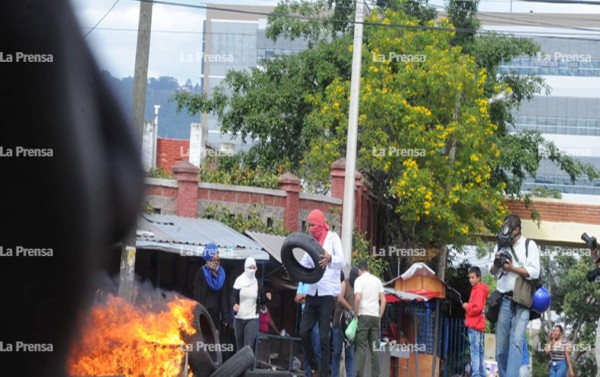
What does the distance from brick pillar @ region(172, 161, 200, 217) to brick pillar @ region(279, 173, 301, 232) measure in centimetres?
250

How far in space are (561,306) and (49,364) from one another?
54.9 meters

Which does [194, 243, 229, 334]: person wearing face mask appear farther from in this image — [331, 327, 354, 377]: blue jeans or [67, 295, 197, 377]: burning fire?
[67, 295, 197, 377]: burning fire

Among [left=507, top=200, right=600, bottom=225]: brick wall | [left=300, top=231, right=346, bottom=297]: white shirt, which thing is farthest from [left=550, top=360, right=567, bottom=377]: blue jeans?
[left=507, top=200, right=600, bottom=225]: brick wall

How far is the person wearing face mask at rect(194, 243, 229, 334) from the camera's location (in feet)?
46.1

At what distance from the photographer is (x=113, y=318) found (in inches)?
74.4

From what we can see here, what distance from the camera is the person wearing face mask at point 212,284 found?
14.1 metres

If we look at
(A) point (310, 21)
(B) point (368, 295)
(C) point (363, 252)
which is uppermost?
(A) point (310, 21)

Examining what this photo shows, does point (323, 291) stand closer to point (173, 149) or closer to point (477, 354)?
point (477, 354)

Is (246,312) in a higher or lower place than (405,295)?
higher

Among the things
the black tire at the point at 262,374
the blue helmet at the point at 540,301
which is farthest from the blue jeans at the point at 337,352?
the black tire at the point at 262,374

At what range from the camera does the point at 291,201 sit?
24703 millimetres

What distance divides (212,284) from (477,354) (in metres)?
3.65

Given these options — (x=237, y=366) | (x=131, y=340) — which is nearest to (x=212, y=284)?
(x=237, y=366)

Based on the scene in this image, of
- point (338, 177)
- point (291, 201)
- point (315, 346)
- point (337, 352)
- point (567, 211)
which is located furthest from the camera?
point (567, 211)
